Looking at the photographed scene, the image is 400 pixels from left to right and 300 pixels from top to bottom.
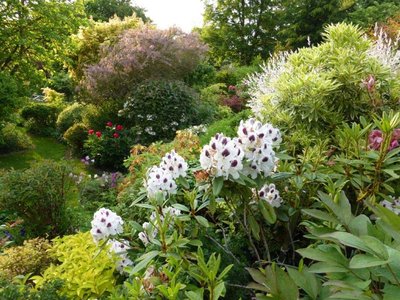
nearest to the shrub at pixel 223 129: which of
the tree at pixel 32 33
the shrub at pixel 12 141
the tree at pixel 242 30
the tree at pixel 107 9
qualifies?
the tree at pixel 32 33

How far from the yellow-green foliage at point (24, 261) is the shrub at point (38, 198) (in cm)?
119

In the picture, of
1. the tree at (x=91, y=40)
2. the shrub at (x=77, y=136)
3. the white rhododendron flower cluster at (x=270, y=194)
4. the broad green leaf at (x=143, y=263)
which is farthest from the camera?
the tree at (x=91, y=40)

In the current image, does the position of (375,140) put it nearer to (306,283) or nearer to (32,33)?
(306,283)

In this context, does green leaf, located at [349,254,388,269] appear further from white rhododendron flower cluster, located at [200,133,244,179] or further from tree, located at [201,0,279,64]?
tree, located at [201,0,279,64]

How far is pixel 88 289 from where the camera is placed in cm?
224

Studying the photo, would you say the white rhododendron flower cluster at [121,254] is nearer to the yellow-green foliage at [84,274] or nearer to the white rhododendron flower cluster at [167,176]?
the yellow-green foliage at [84,274]

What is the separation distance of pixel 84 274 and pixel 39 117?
11535 millimetres

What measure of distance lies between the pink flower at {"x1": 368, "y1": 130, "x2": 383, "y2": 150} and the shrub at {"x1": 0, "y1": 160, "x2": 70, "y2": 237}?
3111 millimetres

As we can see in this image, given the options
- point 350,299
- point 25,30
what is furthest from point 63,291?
point 25,30

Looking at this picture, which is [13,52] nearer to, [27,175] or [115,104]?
[115,104]

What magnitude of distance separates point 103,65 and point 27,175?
5.97m

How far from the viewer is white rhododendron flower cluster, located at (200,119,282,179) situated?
180cm

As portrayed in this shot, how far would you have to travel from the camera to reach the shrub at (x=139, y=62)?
930cm

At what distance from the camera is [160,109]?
8508 mm
